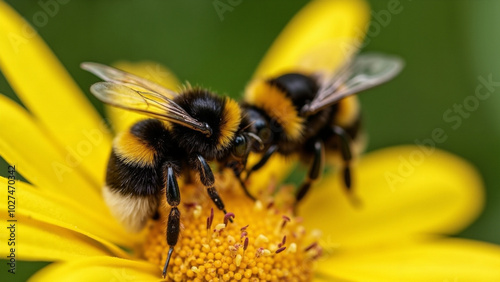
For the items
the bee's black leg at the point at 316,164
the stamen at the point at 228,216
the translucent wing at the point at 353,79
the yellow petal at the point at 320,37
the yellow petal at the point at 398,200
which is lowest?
the yellow petal at the point at 398,200

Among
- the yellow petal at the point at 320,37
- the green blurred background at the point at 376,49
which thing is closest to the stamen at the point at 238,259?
the yellow petal at the point at 320,37

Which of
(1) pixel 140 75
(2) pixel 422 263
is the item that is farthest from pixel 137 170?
(2) pixel 422 263

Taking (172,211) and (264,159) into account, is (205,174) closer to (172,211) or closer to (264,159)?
(172,211)

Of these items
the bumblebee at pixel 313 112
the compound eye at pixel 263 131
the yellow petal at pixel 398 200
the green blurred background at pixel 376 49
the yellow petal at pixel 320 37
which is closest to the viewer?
the compound eye at pixel 263 131

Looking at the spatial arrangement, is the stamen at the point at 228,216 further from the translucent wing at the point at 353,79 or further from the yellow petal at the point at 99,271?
the translucent wing at the point at 353,79

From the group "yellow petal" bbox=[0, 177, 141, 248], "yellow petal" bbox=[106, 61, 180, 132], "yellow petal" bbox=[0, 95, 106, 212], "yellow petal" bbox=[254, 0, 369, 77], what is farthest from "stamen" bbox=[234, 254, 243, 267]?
"yellow petal" bbox=[254, 0, 369, 77]

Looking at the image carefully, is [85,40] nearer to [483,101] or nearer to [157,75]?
[157,75]
